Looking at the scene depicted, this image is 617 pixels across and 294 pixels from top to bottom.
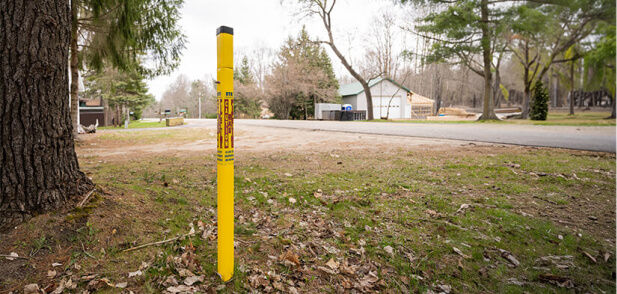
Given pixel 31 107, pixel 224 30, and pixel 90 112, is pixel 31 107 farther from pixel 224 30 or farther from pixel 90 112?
pixel 90 112

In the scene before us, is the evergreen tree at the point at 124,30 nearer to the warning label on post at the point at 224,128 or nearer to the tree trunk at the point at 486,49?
the warning label on post at the point at 224,128

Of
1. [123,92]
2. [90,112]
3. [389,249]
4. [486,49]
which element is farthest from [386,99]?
[389,249]

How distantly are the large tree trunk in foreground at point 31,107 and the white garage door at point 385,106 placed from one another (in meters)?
36.1

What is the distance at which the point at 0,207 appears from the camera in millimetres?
2156

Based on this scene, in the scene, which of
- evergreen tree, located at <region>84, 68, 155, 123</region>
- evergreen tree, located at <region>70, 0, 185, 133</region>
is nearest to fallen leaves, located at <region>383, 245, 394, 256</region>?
evergreen tree, located at <region>70, 0, 185, 133</region>

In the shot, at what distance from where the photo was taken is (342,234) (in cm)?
289

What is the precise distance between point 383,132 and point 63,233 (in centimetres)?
1159

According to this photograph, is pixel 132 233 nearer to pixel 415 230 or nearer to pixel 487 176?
pixel 415 230

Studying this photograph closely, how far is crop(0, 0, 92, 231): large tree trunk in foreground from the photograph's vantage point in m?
2.11

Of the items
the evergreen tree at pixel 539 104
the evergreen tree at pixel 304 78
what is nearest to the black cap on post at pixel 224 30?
the evergreen tree at pixel 539 104

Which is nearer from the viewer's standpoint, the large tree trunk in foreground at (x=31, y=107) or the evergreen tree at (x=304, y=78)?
the large tree trunk in foreground at (x=31, y=107)

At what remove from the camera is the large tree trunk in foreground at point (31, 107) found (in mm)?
2111

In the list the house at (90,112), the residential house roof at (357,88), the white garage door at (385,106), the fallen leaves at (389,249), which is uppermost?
the residential house roof at (357,88)

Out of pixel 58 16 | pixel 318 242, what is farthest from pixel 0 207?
pixel 318 242
